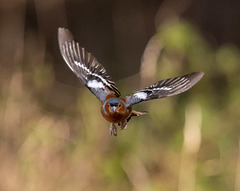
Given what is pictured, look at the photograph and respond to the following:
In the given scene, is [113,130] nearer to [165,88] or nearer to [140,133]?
[165,88]

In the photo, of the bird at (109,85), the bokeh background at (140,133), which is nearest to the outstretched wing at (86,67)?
the bird at (109,85)

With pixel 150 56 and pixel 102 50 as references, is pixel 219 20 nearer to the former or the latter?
pixel 102 50

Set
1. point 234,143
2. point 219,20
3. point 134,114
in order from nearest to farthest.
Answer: point 134,114
point 234,143
point 219,20

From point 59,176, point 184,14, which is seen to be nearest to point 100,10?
point 184,14

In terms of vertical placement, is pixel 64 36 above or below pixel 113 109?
above

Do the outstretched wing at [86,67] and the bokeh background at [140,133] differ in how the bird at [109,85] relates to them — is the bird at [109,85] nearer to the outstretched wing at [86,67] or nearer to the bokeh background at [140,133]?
the outstretched wing at [86,67]

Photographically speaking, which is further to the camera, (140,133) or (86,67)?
(140,133)

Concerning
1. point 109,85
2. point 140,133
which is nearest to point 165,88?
point 109,85
